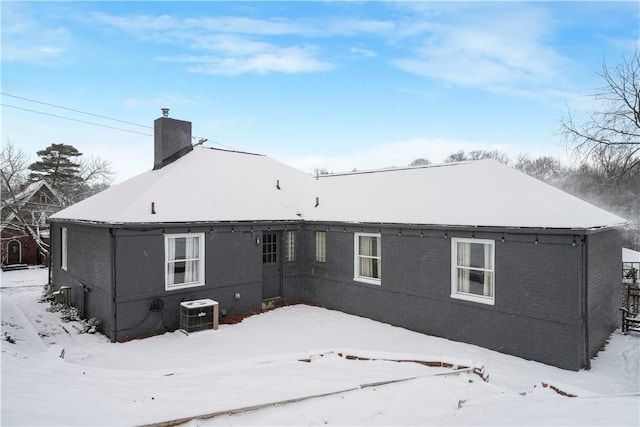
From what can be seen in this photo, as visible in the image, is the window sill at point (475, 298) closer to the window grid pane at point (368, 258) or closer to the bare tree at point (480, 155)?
the window grid pane at point (368, 258)

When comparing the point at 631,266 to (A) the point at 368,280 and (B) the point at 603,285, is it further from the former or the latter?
(A) the point at 368,280

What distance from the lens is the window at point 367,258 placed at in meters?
11.8

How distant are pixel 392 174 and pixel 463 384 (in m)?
8.74

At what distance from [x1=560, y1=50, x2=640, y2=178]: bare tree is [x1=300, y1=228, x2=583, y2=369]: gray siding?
10.5 meters

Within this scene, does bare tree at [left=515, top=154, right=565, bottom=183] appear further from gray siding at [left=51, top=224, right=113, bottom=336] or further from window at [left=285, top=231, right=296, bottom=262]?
gray siding at [left=51, top=224, right=113, bottom=336]

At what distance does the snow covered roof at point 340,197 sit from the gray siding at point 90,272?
62 cm

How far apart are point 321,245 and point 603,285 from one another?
831 centimetres

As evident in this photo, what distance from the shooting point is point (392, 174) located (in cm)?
1404

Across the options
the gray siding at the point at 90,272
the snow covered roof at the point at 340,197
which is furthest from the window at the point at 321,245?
the gray siding at the point at 90,272

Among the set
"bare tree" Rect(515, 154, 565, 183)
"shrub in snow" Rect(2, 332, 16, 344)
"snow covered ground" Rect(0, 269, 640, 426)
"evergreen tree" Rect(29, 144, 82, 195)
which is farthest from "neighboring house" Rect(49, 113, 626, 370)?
"bare tree" Rect(515, 154, 565, 183)

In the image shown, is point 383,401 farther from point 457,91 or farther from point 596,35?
point 457,91

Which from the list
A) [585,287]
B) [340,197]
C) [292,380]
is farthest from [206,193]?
[585,287]

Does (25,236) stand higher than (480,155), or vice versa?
(480,155)

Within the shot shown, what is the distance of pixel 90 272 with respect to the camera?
446 inches
